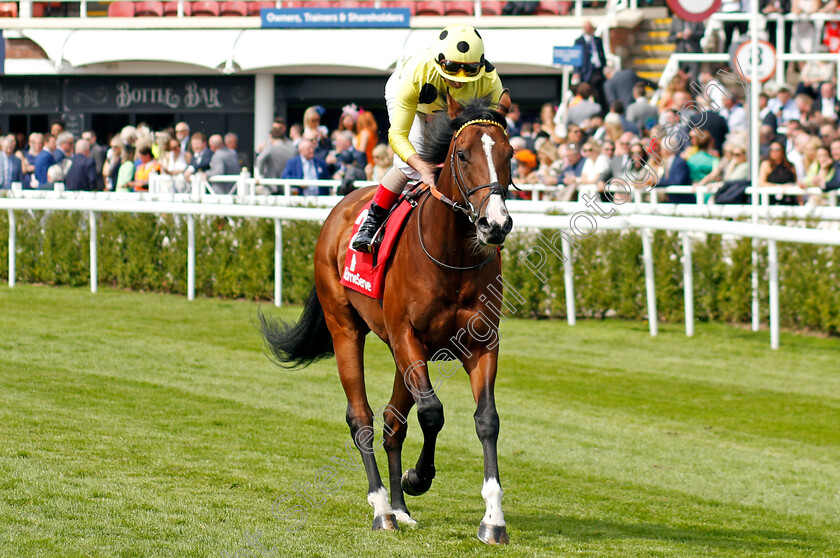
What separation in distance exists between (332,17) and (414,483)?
1749 centimetres

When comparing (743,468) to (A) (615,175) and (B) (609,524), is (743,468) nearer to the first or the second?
(B) (609,524)

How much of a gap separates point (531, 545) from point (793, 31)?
46.4ft

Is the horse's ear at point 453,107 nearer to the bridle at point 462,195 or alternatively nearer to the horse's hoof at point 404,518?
the bridle at point 462,195

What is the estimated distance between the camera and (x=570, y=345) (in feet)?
33.0

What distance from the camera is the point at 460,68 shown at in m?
4.96

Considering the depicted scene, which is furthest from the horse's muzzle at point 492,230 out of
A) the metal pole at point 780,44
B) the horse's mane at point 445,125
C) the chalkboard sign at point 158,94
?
the chalkboard sign at point 158,94

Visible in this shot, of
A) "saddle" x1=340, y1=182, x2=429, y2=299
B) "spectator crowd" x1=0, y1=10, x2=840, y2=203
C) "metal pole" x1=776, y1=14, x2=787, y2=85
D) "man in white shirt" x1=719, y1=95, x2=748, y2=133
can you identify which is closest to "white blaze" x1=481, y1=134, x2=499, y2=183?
A: "saddle" x1=340, y1=182, x2=429, y2=299

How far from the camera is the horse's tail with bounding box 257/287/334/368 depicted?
6.21 metres

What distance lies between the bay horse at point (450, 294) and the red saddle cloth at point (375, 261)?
0.16ft

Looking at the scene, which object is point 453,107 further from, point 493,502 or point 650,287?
point 650,287

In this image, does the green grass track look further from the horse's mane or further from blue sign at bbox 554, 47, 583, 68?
blue sign at bbox 554, 47, 583, 68

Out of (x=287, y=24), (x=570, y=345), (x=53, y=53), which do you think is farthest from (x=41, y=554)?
(x=53, y=53)

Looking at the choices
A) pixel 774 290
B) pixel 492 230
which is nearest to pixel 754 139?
pixel 774 290

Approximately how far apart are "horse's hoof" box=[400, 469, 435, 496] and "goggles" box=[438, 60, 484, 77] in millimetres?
1672
